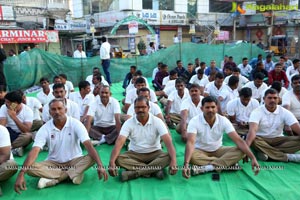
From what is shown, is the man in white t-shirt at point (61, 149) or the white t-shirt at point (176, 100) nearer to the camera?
the man in white t-shirt at point (61, 149)

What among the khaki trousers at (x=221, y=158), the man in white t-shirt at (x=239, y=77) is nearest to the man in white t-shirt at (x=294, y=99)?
the khaki trousers at (x=221, y=158)

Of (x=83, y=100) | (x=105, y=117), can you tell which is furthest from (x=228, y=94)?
(x=83, y=100)

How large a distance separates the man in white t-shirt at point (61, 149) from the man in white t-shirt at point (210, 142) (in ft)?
3.89

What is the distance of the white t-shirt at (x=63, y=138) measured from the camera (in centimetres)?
338

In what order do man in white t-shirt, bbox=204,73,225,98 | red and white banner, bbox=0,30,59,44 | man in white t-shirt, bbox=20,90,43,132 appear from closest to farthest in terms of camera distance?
man in white t-shirt, bbox=20,90,43,132
man in white t-shirt, bbox=204,73,225,98
red and white banner, bbox=0,30,59,44

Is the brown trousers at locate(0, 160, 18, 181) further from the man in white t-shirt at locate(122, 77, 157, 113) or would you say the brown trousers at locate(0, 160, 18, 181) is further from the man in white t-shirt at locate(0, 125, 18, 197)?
the man in white t-shirt at locate(122, 77, 157, 113)

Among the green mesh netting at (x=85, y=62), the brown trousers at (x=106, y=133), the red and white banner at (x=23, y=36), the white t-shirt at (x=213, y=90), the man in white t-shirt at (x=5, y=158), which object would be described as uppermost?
the red and white banner at (x=23, y=36)

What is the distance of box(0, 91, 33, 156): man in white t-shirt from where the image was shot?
4358mm

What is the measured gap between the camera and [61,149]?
139 inches

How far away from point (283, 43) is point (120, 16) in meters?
12.4

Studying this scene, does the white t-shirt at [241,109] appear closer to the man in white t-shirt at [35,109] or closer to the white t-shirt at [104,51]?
the man in white t-shirt at [35,109]

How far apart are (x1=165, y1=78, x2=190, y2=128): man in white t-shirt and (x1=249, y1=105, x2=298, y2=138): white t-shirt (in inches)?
73.3

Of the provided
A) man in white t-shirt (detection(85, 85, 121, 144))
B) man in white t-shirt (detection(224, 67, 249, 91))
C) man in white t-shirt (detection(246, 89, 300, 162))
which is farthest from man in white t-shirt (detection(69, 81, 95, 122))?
man in white t-shirt (detection(224, 67, 249, 91))

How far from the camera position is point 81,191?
3.38m
